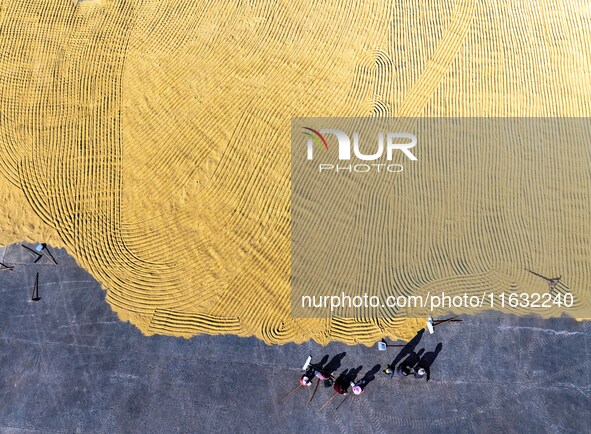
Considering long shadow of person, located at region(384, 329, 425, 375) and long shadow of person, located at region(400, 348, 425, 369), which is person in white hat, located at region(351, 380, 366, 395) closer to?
long shadow of person, located at region(384, 329, 425, 375)

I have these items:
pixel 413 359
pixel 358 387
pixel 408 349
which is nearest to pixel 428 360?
pixel 413 359

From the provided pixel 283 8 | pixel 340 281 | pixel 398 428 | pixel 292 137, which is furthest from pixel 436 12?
pixel 398 428

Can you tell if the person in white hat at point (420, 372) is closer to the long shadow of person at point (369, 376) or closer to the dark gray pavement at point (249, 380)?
the dark gray pavement at point (249, 380)

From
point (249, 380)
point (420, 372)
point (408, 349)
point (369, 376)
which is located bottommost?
point (249, 380)

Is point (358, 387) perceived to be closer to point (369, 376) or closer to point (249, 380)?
point (369, 376)

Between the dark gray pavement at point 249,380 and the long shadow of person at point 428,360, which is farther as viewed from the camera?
the long shadow of person at point 428,360

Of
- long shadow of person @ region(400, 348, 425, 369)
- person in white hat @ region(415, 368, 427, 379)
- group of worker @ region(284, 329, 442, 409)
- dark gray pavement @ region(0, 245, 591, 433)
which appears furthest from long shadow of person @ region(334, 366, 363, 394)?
person in white hat @ region(415, 368, 427, 379)

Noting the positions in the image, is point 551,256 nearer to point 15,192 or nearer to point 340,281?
point 340,281

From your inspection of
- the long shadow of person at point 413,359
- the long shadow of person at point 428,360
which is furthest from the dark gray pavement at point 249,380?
the long shadow of person at point 413,359
